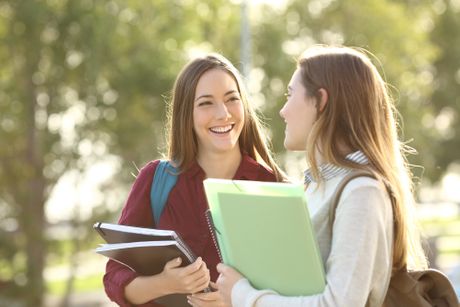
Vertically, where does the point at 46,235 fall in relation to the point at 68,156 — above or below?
below

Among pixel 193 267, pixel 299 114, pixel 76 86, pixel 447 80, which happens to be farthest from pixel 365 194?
pixel 447 80

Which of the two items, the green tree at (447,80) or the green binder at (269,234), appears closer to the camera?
the green binder at (269,234)

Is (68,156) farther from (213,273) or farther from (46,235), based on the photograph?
(213,273)

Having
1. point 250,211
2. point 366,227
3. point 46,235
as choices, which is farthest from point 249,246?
point 46,235

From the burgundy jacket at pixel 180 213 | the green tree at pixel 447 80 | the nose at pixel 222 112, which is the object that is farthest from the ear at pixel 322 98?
the green tree at pixel 447 80

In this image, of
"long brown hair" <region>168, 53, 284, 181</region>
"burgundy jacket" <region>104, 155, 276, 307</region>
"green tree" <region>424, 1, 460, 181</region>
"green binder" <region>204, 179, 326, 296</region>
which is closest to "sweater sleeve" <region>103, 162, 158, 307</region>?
"burgundy jacket" <region>104, 155, 276, 307</region>

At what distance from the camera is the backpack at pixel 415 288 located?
8.87 ft

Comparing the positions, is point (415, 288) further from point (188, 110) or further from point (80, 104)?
point (80, 104)

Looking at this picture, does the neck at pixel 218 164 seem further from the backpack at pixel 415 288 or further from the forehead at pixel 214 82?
the backpack at pixel 415 288

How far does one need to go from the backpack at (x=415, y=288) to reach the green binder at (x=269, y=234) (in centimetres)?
11

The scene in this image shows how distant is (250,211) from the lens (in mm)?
2775

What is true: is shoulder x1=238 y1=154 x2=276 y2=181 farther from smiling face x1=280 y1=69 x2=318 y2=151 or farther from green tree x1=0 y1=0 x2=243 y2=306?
green tree x1=0 y1=0 x2=243 y2=306

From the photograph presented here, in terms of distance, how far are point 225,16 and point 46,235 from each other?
287 inches

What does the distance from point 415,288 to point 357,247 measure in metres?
0.22
